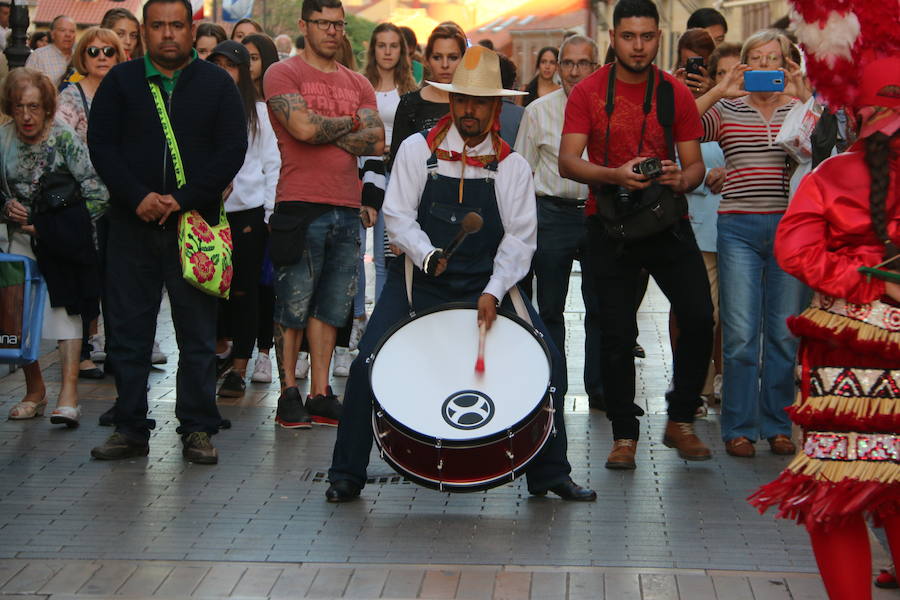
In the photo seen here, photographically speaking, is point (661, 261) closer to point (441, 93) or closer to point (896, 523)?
point (441, 93)

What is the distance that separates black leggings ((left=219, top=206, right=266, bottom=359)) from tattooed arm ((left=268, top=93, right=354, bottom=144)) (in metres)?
1.33

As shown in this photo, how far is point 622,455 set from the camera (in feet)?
23.6

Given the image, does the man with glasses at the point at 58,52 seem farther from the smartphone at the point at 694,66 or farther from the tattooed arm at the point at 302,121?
the smartphone at the point at 694,66

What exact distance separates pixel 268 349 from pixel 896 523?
5.66m

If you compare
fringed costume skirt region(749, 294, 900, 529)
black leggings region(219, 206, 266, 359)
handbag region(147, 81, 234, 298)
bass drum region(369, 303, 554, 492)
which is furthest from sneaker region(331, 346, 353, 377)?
fringed costume skirt region(749, 294, 900, 529)

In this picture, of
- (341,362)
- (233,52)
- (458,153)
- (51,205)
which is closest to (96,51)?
(233,52)

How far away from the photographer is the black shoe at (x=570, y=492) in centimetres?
656

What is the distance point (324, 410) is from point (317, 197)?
119 centimetres

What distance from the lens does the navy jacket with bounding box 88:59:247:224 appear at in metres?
7.09

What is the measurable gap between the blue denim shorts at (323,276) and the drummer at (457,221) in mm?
1642

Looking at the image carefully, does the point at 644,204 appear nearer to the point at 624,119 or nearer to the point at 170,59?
the point at 624,119

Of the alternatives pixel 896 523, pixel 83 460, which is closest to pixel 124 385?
pixel 83 460

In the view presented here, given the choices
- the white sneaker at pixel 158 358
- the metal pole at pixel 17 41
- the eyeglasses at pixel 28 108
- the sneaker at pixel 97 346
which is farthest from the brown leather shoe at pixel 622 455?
the metal pole at pixel 17 41

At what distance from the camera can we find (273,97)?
801cm
